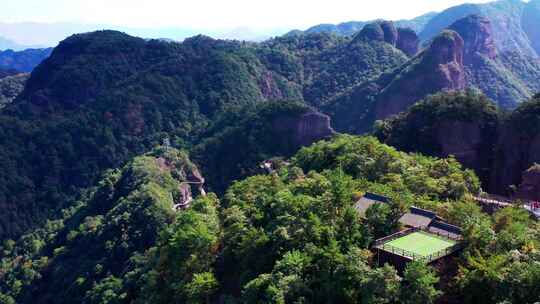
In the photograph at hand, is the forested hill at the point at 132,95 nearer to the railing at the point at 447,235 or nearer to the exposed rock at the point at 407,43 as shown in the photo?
the exposed rock at the point at 407,43

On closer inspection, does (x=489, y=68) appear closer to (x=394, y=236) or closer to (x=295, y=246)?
(x=394, y=236)

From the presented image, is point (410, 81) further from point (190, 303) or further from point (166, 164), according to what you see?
point (190, 303)

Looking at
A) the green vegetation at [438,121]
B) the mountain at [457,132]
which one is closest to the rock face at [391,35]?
the green vegetation at [438,121]

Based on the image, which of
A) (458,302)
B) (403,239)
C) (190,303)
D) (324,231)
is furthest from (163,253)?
(458,302)

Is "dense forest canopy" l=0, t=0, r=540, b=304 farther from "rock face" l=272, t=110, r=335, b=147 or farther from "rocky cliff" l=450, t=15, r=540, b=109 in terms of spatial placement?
"rocky cliff" l=450, t=15, r=540, b=109

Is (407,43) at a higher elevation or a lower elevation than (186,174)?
higher

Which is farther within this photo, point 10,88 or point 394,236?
point 10,88

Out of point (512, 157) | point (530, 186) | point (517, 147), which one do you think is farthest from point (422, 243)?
point (517, 147)
